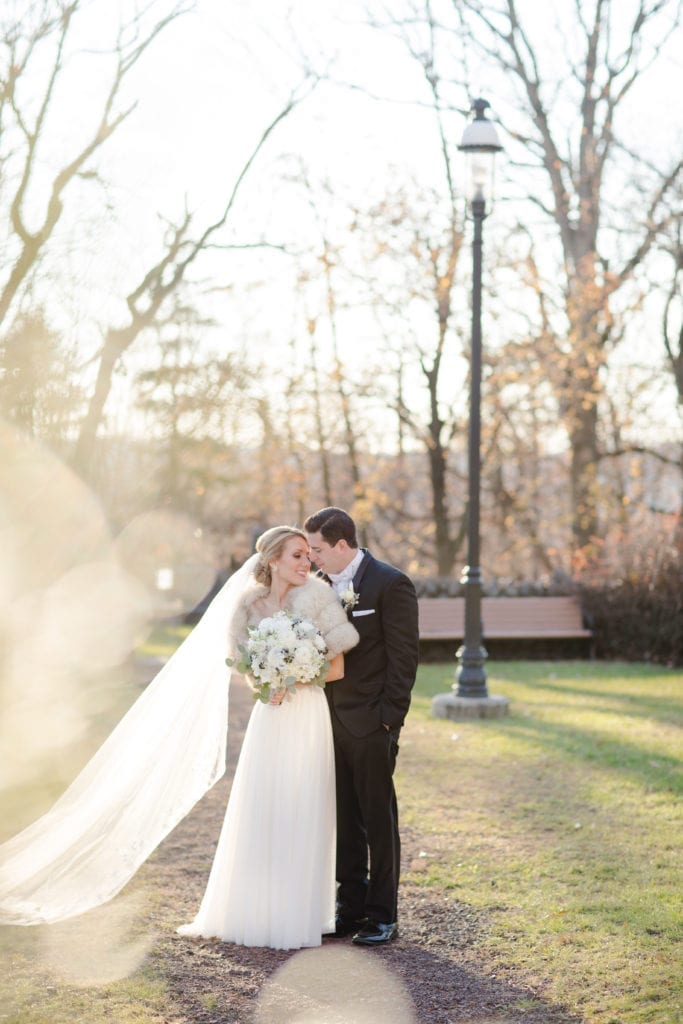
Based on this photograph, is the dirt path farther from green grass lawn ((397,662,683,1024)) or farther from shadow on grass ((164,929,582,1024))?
green grass lawn ((397,662,683,1024))

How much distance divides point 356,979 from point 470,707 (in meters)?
7.30

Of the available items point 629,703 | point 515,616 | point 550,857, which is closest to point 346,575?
point 550,857

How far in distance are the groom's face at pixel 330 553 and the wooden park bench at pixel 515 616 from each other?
→ 43.0ft

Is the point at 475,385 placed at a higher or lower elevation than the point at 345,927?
higher

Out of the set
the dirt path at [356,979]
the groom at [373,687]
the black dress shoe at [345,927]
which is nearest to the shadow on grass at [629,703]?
the dirt path at [356,979]

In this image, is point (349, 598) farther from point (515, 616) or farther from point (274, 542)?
point (515, 616)

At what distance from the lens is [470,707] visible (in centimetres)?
1214

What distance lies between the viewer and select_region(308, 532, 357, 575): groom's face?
217 inches

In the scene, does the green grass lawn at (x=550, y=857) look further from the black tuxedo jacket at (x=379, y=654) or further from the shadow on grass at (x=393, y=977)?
the black tuxedo jacket at (x=379, y=654)

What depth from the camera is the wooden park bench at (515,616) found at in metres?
18.7

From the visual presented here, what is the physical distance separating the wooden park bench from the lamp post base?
20.3 feet

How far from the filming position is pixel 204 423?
57.7 feet

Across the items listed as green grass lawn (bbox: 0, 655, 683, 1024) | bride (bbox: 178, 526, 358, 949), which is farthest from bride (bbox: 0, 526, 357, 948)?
green grass lawn (bbox: 0, 655, 683, 1024)

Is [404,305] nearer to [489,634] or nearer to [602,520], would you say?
[602,520]
